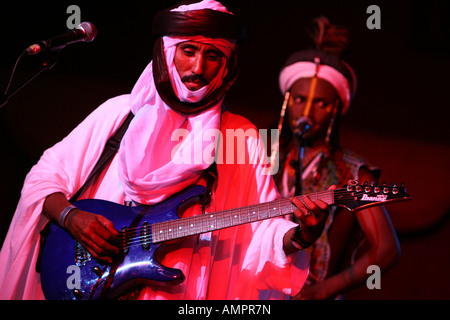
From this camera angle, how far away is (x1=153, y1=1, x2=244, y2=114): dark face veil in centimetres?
256

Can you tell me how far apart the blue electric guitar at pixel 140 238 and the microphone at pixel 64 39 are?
0.73m

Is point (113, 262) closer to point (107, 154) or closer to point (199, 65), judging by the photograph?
point (107, 154)

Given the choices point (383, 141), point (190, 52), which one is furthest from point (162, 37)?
point (383, 141)

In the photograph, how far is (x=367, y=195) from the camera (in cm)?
231

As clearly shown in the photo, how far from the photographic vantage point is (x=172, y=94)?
2.59 m

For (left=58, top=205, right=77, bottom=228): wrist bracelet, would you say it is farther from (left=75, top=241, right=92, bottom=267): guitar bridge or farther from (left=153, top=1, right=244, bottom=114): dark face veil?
(left=153, top=1, right=244, bottom=114): dark face veil

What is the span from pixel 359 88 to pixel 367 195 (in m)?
2.04

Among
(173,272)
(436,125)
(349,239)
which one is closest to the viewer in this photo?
(173,272)

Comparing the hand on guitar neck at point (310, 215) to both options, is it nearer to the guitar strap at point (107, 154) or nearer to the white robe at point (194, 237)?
the white robe at point (194, 237)

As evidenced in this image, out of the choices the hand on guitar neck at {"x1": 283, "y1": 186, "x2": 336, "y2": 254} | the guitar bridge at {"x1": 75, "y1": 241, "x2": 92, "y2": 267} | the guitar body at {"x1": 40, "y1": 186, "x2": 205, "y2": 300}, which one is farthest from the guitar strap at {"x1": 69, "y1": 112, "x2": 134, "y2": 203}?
the hand on guitar neck at {"x1": 283, "y1": 186, "x2": 336, "y2": 254}

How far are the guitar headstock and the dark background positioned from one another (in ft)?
6.16

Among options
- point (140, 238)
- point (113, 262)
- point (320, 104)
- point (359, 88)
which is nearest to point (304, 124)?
point (320, 104)
